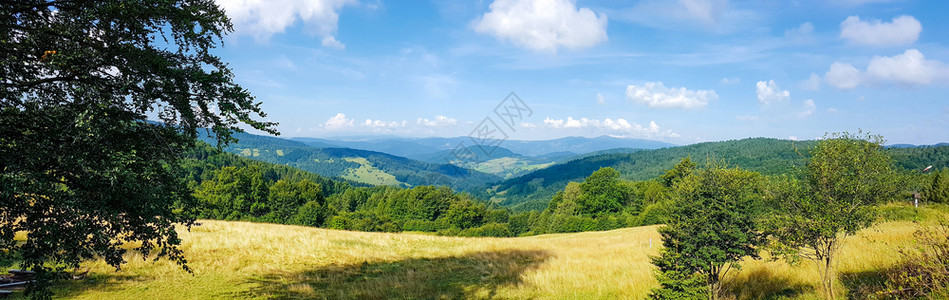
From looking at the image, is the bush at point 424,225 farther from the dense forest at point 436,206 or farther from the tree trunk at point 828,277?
the tree trunk at point 828,277

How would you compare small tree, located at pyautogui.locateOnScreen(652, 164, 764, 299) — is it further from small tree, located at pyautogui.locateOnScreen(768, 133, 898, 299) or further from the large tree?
the large tree

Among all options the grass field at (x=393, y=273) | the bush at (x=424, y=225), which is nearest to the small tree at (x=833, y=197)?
the grass field at (x=393, y=273)

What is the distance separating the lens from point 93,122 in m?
5.96

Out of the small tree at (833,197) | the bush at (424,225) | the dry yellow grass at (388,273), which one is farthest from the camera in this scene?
the bush at (424,225)

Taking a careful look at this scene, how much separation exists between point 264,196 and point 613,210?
6411 centimetres

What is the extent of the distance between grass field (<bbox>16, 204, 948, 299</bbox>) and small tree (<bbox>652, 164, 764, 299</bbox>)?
2.27m

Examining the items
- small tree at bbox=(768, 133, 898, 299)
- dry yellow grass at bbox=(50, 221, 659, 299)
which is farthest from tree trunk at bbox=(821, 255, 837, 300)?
dry yellow grass at bbox=(50, 221, 659, 299)

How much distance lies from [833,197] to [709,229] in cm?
384

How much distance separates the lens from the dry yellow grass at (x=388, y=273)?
40.8ft

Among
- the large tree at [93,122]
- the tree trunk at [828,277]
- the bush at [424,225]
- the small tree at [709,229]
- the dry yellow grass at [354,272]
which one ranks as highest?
the large tree at [93,122]

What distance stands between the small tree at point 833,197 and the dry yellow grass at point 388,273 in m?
2.10

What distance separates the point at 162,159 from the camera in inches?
301

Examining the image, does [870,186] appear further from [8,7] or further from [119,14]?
[8,7]

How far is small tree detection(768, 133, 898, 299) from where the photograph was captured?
1076 centimetres
